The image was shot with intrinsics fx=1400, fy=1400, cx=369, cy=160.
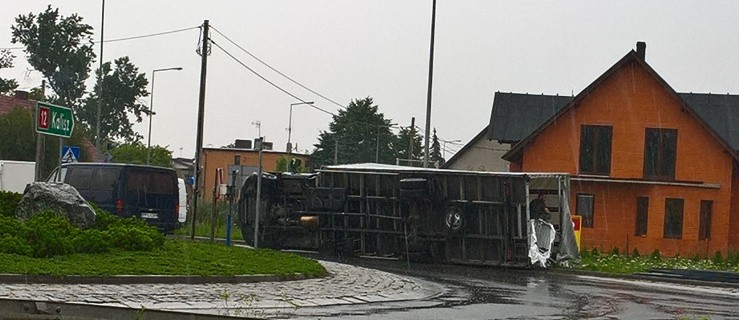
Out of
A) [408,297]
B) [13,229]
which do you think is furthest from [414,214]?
[13,229]

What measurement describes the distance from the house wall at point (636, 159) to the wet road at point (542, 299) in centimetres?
1873

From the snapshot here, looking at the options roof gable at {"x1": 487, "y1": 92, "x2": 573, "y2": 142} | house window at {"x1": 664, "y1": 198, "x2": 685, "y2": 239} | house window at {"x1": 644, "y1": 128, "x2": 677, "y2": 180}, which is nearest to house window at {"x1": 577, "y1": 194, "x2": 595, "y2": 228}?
house window at {"x1": 644, "y1": 128, "x2": 677, "y2": 180}

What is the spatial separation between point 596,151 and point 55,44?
57.4m

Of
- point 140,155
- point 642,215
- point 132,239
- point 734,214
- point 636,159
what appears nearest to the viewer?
point 132,239

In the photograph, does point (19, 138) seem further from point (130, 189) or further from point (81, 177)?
point (130, 189)

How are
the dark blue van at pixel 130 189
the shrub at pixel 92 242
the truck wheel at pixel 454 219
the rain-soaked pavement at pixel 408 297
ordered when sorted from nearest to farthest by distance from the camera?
the rain-soaked pavement at pixel 408 297 → the shrub at pixel 92 242 → the truck wheel at pixel 454 219 → the dark blue van at pixel 130 189

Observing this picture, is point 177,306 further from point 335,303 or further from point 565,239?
point 565,239

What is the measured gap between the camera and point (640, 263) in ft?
119

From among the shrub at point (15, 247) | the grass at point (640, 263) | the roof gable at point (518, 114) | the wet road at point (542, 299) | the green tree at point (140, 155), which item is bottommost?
the grass at point (640, 263)

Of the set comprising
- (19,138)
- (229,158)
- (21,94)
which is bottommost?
(229,158)

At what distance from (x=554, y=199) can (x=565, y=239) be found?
1093 mm

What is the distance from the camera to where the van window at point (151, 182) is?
3419cm

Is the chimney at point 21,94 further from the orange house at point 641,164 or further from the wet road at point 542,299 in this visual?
the wet road at point 542,299

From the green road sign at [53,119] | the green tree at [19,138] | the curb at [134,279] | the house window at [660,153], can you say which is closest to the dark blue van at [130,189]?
the green road sign at [53,119]
